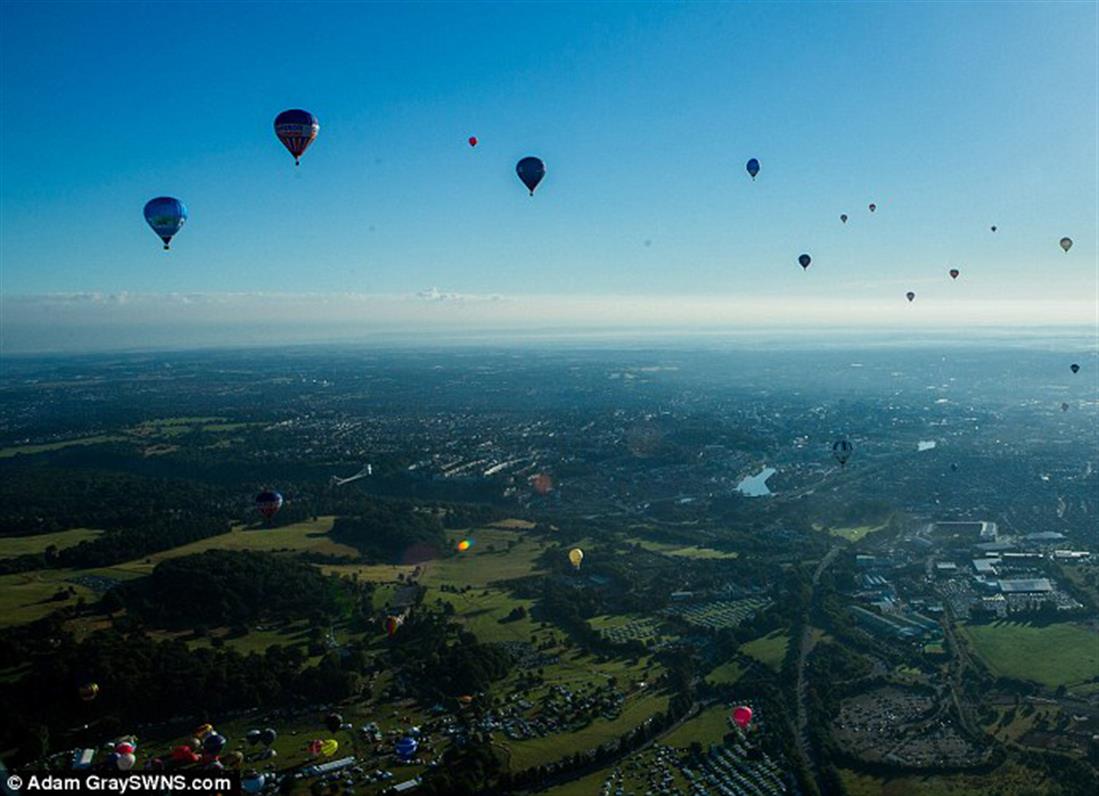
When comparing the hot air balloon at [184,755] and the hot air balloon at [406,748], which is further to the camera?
the hot air balloon at [406,748]

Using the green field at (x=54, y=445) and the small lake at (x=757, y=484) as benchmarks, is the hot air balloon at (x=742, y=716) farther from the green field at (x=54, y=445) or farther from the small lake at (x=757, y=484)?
the green field at (x=54, y=445)

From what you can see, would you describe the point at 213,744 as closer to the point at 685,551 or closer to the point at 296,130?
the point at 296,130

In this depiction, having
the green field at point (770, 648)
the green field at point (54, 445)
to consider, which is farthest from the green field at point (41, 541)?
the green field at point (770, 648)

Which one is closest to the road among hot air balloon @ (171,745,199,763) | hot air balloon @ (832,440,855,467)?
hot air balloon @ (832,440,855,467)

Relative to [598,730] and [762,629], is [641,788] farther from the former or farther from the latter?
[762,629]

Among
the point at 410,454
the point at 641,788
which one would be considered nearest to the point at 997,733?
the point at 641,788

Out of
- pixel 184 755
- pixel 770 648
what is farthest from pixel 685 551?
pixel 184 755
